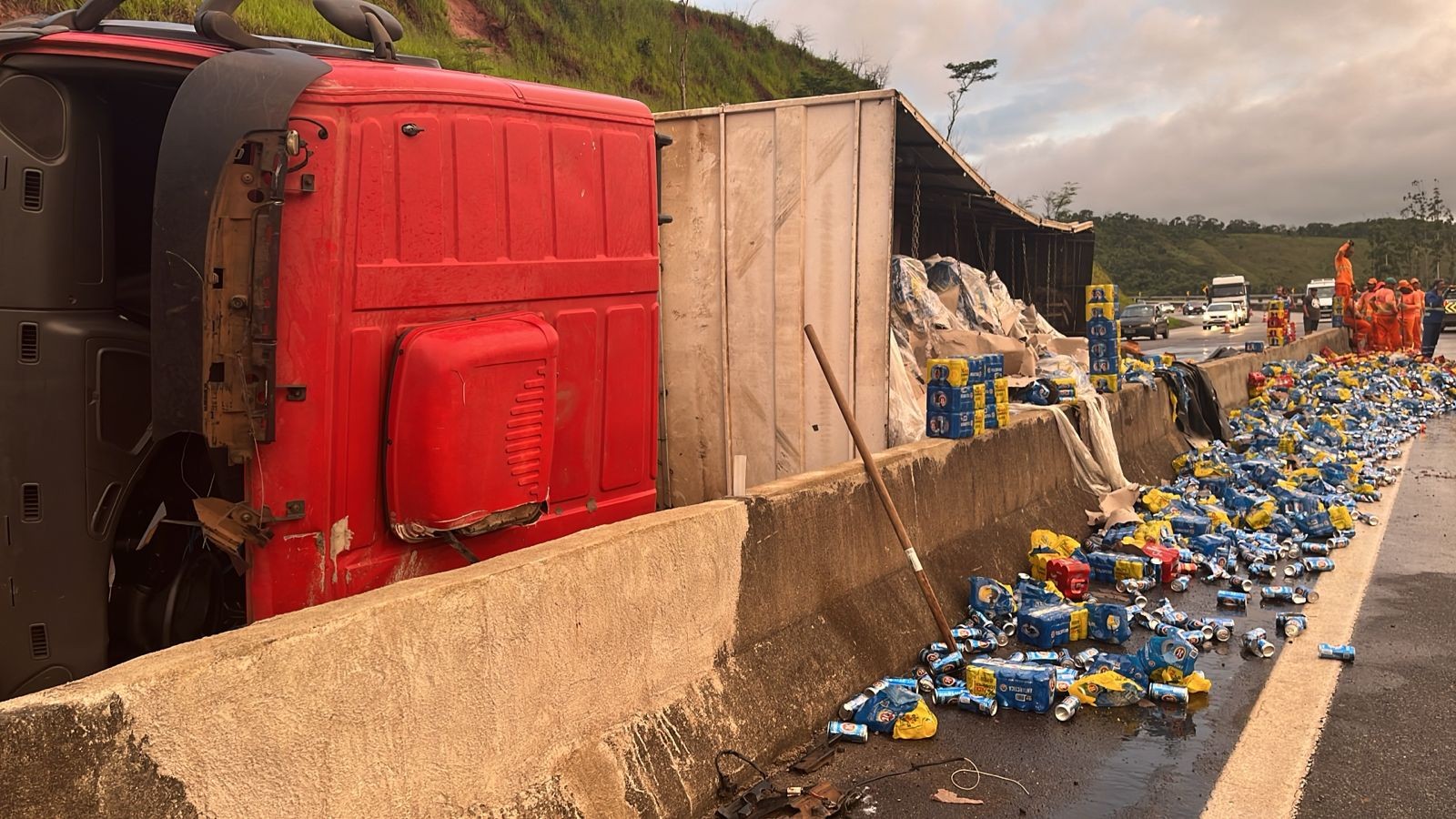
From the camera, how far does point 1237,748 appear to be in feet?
14.8

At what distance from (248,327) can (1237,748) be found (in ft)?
13.5

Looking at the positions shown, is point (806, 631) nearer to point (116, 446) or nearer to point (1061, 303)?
point (116, 446)

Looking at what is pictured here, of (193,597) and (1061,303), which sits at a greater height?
(1061,303)

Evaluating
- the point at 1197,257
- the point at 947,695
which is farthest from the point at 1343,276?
the point at 1197,257

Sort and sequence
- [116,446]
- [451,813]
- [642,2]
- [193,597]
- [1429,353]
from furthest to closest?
[642,2] < [1429,353] < [193,597] < [116,446] < [451,813]

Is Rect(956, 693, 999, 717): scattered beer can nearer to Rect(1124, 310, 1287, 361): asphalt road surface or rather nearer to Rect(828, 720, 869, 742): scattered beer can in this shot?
Rect(828, 720, 869, 742): scattered beer can

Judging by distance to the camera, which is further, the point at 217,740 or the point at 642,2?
the point at 642,2

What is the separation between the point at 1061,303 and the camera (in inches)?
730

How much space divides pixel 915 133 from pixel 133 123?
613cm

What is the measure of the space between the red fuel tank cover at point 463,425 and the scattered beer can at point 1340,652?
4.22 meters

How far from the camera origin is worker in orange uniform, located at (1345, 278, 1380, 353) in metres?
26.5

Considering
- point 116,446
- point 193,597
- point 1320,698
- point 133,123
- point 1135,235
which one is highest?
point 1135,235

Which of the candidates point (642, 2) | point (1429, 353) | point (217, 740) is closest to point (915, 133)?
point (217, 740)

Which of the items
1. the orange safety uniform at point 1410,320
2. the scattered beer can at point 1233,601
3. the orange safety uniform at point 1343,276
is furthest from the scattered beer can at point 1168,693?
the orange safety uniform at point 1343,276
